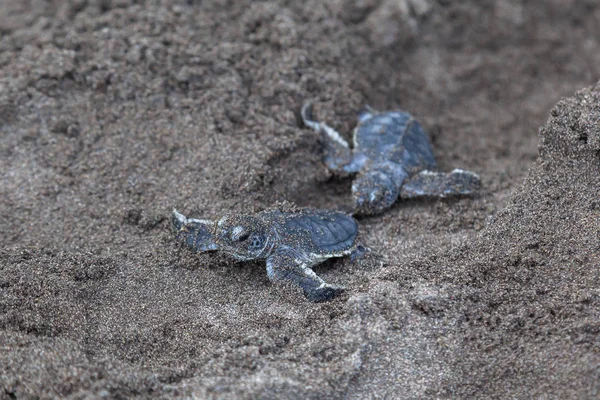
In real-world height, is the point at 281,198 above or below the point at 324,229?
below

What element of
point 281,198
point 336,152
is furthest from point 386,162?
point 281,198

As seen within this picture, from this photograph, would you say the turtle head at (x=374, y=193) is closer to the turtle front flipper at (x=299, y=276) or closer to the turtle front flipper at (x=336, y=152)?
the turtle front flipper at (x=336, y=152)

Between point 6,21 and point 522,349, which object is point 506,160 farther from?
point 6,21

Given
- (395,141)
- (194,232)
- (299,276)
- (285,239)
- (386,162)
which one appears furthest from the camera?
(395,141)

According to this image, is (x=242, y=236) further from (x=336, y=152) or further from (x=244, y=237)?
(x=336, y=152)

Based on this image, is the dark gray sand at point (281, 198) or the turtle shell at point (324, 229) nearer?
the dark gray sand at point (281, 198)

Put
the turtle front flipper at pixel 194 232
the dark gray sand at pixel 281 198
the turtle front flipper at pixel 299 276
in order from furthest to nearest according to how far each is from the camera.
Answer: the turtle front flipper at pixel 194 232
the turtle front flipper at pixel 299 276
the dark gray sand at pixel 281 198

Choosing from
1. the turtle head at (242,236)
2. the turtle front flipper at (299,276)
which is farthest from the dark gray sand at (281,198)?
the turtle head at (242,236)
